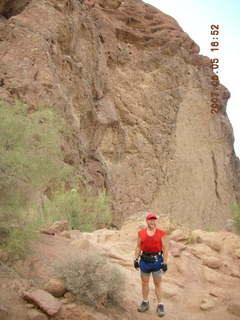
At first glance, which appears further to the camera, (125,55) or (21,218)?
(125,55)

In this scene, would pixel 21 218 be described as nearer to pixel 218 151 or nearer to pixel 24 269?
pixel 24 269

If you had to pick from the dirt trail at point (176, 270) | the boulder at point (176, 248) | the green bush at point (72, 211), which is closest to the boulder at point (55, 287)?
the dirt trail at point (176, 270)

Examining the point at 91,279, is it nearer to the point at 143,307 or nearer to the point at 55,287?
the point at 55,287

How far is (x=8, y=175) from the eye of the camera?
6.45 m

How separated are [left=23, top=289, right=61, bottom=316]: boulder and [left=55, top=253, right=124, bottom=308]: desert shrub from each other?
1.24ft

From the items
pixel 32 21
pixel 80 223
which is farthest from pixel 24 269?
pixel 32 21

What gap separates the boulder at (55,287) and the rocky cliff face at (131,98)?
10977 mm

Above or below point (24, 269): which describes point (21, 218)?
above

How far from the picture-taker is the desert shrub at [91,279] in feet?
20.7

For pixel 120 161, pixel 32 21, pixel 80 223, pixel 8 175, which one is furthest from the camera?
pixel 120 161

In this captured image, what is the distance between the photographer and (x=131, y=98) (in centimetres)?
3078

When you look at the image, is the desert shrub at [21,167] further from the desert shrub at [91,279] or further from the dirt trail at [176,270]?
the desert shrub at [91,279]

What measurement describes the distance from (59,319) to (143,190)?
74.6 feet

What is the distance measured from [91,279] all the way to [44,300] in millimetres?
766
